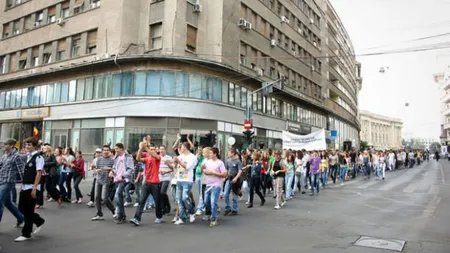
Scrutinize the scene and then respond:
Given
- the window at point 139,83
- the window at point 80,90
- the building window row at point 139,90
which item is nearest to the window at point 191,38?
the building window row at point 139,90

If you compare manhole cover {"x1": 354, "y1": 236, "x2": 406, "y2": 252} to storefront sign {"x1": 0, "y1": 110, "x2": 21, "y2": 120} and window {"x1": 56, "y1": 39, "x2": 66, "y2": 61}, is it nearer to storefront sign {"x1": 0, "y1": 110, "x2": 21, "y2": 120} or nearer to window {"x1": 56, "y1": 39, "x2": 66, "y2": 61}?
window {"x1": 56, "y1": 39, "x2": 66, "y2": 61}

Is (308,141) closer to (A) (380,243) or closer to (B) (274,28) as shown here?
(A) (380,243)

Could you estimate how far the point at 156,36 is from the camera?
2512 cm

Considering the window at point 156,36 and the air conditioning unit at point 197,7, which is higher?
the air conditioning unit at point 197,7

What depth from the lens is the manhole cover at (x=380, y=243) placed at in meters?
6.07

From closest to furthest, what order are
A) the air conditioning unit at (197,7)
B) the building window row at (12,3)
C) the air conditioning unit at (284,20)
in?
the air conditioning unit at (197,7) → the building window row at (12,3) → the air conditioning unit at (284,20)

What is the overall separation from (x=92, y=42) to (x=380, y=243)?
2565 centimetres

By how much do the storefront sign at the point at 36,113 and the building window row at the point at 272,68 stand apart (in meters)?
16.4

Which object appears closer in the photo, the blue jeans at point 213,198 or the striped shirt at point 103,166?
the blue jeans at point 213,198

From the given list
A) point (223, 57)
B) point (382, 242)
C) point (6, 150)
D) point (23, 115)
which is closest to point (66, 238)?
Result: point (6, 150)

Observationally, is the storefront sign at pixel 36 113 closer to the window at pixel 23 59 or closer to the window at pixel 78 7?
the window at pixel 23 59

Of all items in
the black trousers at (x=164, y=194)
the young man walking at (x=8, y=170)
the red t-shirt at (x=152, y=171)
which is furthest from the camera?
the black trousers at (x=164, y=194)

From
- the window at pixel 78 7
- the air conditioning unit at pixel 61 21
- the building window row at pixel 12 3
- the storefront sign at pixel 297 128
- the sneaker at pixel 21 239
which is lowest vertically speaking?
the sneaker at pixel 21 239

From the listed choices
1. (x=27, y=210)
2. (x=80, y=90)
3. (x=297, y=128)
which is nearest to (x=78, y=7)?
(x=80, y=90)
